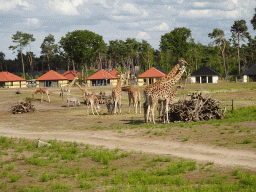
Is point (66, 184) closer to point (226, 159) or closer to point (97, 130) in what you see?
point (226, 159)

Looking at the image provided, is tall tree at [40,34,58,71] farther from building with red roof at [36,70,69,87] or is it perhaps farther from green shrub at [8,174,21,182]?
green shrub at [8,174,21,182]

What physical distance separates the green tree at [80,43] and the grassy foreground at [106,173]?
264 ft

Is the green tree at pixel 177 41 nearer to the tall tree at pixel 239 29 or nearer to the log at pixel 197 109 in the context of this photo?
the tall tree at pixel 239 29

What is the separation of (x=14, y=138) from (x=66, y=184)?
891 cm

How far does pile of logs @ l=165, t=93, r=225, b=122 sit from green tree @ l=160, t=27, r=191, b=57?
285 ft

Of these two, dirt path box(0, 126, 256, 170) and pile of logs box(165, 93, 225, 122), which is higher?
pile of logs box(165, 93, 225, 122)

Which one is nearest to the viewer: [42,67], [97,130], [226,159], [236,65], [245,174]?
[245,174]

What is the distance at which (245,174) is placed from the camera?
1066cm

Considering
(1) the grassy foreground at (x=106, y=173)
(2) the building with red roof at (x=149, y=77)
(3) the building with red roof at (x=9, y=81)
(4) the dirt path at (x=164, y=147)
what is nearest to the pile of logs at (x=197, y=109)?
(4) the dirt path at (x=164, y=147)

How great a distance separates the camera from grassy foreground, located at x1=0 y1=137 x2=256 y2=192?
10305 mm

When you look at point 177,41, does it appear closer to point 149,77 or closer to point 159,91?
point 149,77

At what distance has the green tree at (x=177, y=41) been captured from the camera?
108 metres

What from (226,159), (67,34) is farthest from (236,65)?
(226,159)

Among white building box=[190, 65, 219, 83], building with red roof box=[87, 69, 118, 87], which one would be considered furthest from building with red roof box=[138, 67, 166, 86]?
white building box=[190, 65, 219, 83]
